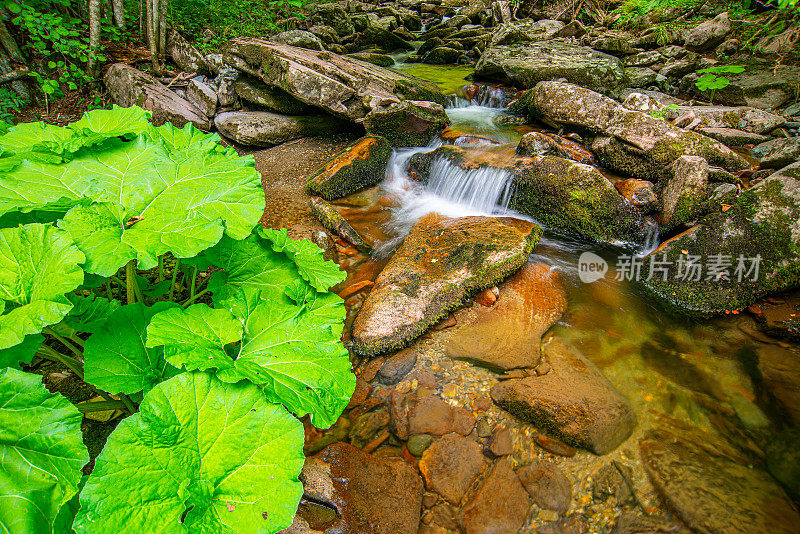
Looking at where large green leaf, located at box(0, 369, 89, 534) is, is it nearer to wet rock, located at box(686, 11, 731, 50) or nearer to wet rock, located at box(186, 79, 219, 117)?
wet rock, located at box(186, 79, 219, 117)

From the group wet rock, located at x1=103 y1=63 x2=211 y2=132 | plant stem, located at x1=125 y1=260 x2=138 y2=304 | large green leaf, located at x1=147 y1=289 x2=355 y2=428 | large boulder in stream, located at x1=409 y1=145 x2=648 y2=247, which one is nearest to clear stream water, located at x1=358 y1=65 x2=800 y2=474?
large boulder in stream, located at x1=409 y1=145 x2=648 y2=247

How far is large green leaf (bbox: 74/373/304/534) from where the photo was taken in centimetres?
118

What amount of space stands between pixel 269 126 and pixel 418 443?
6.00 meters

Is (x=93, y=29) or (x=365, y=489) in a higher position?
(x=93, y=29)

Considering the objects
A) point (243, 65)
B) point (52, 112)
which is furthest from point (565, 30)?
point (52, 112)

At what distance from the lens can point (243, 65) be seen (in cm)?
657

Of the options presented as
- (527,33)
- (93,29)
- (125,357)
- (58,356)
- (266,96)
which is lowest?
(58,356)

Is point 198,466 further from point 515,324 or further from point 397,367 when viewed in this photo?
point 515,324

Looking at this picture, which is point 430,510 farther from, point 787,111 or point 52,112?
point 787,111

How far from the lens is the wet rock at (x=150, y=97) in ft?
19.5

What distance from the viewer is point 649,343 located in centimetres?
371

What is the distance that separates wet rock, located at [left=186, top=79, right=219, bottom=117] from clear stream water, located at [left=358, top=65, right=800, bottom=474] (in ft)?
12.8

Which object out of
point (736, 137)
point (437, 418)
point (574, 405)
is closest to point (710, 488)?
Result: point (574, 405)

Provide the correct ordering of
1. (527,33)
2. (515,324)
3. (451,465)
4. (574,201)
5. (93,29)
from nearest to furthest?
(451,465)
(515,324)
(574,201)
(93,29)
(527,33)
